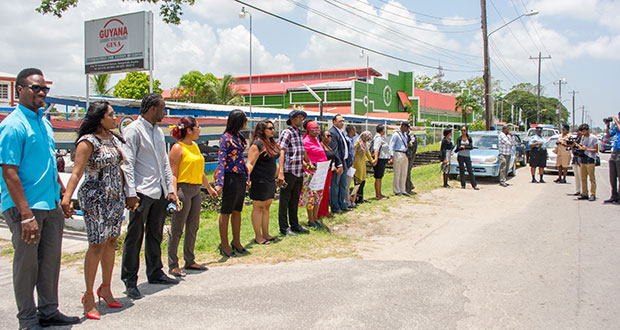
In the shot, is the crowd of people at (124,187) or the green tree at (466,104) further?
the green tree at (466,104)

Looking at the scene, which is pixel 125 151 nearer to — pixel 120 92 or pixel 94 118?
pixel 94 118

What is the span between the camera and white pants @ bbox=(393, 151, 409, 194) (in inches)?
465

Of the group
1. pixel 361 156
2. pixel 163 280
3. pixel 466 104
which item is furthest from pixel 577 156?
pixel 466 104

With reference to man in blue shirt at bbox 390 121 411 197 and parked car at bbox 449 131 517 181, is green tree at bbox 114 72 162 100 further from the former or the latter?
man in blue shirt at bbox 390 121 411 197

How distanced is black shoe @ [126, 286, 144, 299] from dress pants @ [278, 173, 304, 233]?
2.97 m

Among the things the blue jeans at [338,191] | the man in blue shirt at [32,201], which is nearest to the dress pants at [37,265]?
the man in blue shirt at [32,201]

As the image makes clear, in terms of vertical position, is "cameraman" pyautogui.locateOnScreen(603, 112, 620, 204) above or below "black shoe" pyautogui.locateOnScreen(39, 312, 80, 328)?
above

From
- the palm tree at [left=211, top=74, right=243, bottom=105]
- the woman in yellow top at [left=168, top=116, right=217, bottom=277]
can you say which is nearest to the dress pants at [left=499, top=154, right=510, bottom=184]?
the woman in yellow top at [left=168, top=116, right=217, bottom=277]

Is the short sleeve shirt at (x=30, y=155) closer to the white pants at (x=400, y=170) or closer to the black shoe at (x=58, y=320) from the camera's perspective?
the black shoe at (x=58, y=320)

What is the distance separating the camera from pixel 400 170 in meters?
11.9

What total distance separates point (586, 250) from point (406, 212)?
370cm

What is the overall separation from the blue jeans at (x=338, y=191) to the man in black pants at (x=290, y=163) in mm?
1950

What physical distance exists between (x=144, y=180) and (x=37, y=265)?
4.02 ft

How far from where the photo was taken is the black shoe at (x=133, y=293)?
4.66 metres
